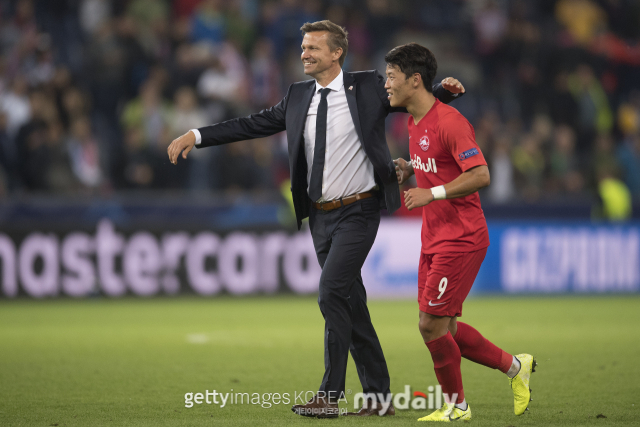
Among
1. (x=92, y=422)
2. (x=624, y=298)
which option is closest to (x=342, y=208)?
(x=92, y=422)

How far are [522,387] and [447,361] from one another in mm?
572

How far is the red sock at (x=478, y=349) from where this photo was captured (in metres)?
5.53

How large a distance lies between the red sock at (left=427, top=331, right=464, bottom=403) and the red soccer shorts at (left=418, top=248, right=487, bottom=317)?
6.8 inches

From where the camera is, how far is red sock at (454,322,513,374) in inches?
218

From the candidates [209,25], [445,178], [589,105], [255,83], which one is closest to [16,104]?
[209,25]

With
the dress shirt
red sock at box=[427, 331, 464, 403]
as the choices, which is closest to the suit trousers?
the dress shirt

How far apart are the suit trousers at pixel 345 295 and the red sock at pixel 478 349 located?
0.57 metres

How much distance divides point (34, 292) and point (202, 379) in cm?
657

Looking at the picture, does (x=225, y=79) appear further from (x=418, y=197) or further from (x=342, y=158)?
(x=418, y=197)

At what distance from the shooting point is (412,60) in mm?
5418

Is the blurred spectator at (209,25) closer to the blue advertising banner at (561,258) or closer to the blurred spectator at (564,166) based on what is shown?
the blue advertising banner at (561,258)

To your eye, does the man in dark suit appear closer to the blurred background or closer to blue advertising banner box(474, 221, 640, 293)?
the blurred background

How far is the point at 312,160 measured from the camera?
229 inches

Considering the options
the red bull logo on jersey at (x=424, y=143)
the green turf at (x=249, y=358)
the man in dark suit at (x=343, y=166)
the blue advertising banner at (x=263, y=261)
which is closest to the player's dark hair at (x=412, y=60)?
the man in dark suit at (x=343, y=166)
